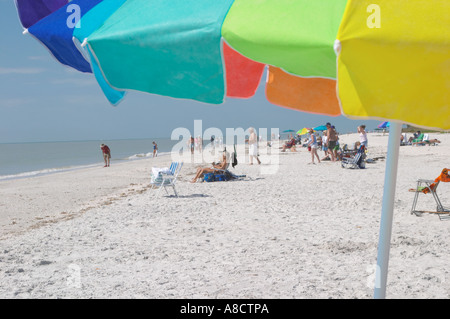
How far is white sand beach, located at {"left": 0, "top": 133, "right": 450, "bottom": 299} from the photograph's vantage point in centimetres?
409

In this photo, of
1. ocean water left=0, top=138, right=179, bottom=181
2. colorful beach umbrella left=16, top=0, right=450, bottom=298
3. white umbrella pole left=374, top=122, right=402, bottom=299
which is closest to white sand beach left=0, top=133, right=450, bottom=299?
white umbrella pole left=374, top=122, right=402, bottom=299

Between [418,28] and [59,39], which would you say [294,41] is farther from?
[59,39]

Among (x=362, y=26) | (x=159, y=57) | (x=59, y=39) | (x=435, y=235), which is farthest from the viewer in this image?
(x=435, y=235)

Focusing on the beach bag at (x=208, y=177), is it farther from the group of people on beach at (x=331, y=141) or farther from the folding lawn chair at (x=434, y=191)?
the folding lawn chair at (x=434, y=191)

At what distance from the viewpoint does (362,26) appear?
1.44 metres

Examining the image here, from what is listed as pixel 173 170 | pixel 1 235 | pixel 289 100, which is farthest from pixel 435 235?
pixel 1 235

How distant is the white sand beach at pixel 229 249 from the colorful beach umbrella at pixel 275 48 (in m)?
1.94

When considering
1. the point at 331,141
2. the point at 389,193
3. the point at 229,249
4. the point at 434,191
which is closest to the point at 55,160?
the point at 331,141

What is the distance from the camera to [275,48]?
5.28ft

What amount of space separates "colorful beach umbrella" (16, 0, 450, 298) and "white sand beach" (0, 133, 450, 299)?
1.94 meters

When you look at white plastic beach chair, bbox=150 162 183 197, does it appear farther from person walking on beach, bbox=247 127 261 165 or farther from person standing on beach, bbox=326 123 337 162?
person standing on beach, bbox=326 123 337 162

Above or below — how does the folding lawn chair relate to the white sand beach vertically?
above

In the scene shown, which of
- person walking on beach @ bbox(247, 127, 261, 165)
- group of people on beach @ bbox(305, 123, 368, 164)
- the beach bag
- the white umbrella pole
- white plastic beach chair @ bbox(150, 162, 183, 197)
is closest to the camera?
the white umbrella pole
